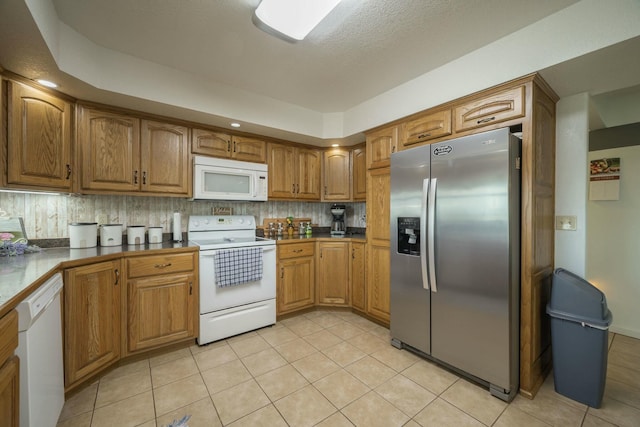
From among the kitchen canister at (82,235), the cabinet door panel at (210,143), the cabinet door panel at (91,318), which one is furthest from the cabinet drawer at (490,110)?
the kitchen canister at (82,235)

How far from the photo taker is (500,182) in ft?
5.55

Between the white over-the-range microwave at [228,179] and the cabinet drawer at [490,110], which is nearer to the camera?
the cabinet drawer at [490,110]

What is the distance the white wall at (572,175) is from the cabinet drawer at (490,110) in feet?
2.03

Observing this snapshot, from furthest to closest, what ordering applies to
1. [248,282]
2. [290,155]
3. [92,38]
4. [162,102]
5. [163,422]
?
1. [290,155]
2. [248,282]
3. [162,102]
4. [92,38]
5. [163,422]

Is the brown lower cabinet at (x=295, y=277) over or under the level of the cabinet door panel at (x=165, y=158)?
under

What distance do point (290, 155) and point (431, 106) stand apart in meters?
1.70

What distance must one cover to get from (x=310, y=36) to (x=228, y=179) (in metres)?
1.59

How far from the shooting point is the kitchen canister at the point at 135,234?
238 centimetres

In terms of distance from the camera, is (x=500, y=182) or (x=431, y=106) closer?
(x=500, y=182)

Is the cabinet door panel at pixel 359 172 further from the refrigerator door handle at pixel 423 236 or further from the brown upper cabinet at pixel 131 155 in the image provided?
the brown upper cabinet at pixel 131 155

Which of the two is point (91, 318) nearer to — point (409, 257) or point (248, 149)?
point (248, 149)

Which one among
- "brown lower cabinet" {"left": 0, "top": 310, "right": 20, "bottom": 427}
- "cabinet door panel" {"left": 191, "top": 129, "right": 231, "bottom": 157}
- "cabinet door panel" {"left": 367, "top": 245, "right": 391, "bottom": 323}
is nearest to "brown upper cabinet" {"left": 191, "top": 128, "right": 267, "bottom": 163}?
"cabinet door panel" {"left": 191, "top": 129, "right": 231, "bottom": 157}

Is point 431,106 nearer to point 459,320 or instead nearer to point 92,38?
point 459,320

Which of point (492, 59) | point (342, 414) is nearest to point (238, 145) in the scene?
point (492, 59)
